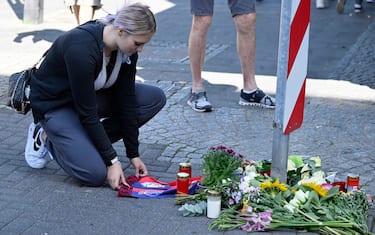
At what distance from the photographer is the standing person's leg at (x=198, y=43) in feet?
21.3

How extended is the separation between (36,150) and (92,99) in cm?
81

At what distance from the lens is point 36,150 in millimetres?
5035

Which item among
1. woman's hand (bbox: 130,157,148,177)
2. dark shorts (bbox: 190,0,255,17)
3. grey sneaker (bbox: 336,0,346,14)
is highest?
dark shorts (bbox: 190,0,255,17)

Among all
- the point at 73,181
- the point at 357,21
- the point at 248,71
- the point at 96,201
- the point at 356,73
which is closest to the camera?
the point at 96,201

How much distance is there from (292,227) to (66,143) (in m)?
1.55

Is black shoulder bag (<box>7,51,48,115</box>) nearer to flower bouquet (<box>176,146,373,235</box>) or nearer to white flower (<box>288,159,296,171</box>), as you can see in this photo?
flower bouquet (<box>176,146,373,235</box>)

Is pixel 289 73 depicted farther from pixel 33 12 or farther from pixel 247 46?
pixel 33 12

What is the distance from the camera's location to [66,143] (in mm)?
4664

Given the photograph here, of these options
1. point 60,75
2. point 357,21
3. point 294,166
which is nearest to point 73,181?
point 60,75

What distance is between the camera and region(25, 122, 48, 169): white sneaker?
Result: 16.5ft

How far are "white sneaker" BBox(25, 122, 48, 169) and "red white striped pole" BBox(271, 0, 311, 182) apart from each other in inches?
64.5

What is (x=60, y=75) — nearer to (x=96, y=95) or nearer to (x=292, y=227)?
(x=96, y=95)

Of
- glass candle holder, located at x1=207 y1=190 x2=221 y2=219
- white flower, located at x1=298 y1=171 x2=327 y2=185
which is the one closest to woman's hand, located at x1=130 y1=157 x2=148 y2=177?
glass candle holder, located at x1=207 y1=190 x2=221 y2=219

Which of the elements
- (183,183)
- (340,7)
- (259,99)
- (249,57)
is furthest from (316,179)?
(340,7)
